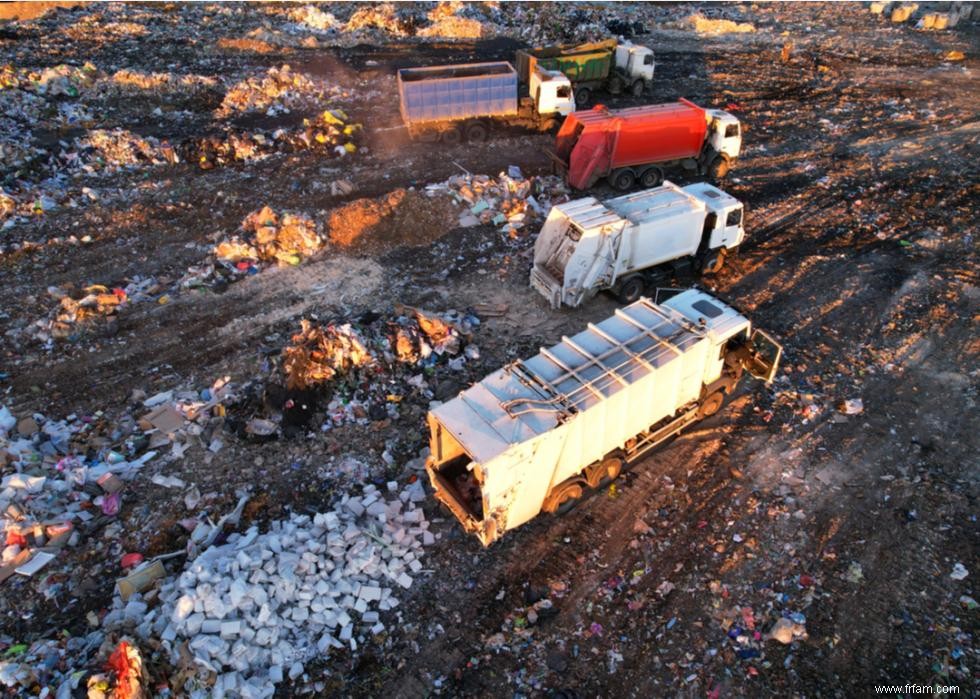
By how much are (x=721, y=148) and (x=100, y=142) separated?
1767 cm

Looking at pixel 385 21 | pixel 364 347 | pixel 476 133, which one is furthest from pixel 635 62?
pixel 364 347

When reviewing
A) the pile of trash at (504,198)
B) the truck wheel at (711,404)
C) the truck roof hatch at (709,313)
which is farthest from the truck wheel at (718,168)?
the truck wheel at (711,404)

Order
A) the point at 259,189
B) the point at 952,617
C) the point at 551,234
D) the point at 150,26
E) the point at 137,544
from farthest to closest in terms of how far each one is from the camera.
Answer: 1. the point at 150,26
2. the point at 259,189
3. the point at 551,234
4. the point at 137,544
5. the point at 952,617

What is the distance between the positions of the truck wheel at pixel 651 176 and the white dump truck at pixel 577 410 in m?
8.10

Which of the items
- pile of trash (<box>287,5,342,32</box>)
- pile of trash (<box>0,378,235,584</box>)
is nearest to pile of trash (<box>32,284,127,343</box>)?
pile of trash (<box>0,378,235,584</box>)

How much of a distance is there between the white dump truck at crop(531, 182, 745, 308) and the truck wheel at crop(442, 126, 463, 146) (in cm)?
818

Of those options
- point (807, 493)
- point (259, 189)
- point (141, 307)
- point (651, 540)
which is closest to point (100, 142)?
point (259, 189)

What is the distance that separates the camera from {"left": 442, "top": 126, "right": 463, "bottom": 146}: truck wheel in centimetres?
1966

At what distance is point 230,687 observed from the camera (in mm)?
6992

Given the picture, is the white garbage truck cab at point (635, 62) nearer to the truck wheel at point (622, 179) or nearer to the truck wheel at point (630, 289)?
the truck wheel at point (622, 179)

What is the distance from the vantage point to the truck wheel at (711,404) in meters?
10.3

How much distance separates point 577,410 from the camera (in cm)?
810

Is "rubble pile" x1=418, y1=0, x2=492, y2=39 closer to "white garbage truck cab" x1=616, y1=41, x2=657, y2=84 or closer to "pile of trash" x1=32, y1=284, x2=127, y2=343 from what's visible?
"white garbage truck cab" x1=616, y1=41, x2=657, y2=84

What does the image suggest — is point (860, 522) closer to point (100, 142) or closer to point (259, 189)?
point (259, 189)
